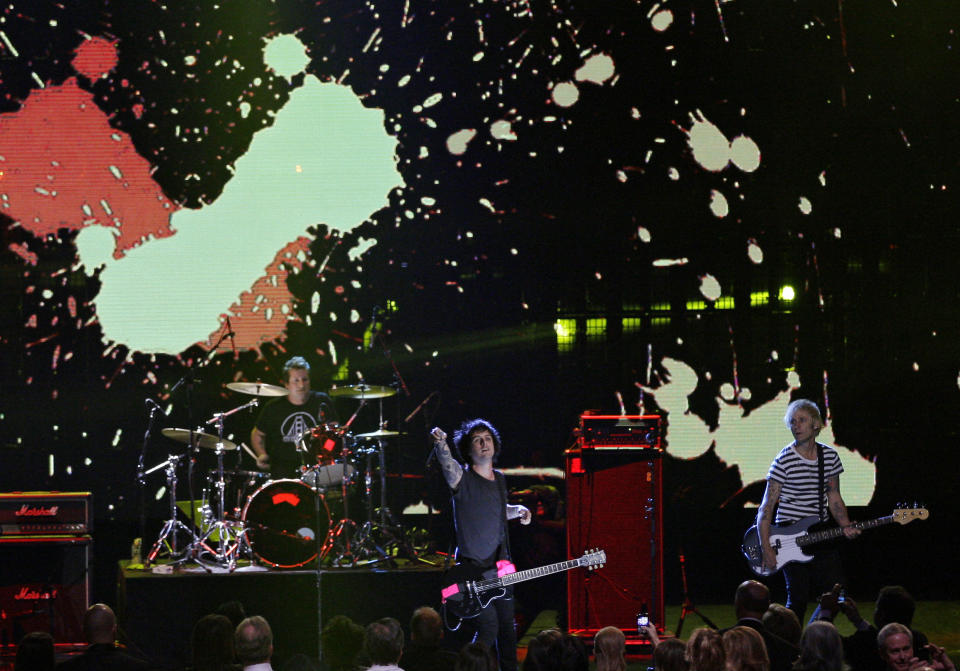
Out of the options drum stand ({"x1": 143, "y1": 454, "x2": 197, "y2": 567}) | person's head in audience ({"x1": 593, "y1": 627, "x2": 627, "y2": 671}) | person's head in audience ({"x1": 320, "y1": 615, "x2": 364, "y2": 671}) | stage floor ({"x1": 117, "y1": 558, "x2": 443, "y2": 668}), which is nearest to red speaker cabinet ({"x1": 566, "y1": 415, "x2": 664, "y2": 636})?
stage floor ({"x1": 117, "y1": 558, "x2": 443, "y2": 668})

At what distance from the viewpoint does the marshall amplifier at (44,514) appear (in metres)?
7.69

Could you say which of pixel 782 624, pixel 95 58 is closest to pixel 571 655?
pixel 782 624

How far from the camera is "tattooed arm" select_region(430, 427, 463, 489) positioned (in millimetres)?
6070

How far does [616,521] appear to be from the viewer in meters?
7.52

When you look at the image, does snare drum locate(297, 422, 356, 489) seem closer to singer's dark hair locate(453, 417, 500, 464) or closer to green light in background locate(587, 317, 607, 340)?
singer's dark hair locate(453, 417, 500, 464)

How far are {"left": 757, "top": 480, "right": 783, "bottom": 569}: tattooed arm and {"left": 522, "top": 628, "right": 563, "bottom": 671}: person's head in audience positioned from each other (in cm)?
226

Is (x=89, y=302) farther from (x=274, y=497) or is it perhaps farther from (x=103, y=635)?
(x=103, y=635)

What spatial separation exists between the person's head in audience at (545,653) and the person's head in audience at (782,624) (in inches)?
40.6

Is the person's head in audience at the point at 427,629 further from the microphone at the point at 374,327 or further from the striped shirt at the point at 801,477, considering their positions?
the microphone at the point at 374,327

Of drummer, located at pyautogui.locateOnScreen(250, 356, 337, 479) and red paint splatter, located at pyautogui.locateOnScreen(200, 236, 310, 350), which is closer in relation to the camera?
drummer, located at pyautogui.locateOnScreen(250, 356, 337, 479)

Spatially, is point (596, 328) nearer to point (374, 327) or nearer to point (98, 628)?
point (374, 327)

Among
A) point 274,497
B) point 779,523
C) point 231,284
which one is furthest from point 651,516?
point 231,284

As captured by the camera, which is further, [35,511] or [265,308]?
[265,308]

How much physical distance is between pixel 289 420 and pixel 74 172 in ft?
8.64
